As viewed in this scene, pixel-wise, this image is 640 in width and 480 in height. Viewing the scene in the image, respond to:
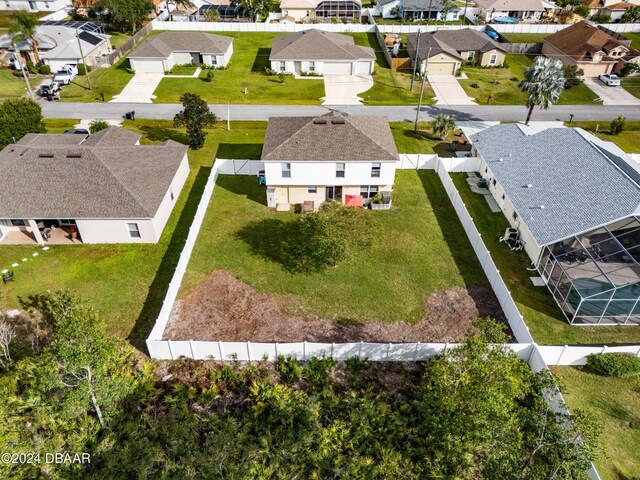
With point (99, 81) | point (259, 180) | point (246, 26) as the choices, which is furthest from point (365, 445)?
point (246, 26)

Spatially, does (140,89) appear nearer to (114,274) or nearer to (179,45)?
(179,45)

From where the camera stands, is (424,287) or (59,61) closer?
(424,287)

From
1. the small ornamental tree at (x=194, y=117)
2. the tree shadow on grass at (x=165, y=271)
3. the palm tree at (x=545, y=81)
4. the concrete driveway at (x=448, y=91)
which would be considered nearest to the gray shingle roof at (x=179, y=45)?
the small ornamental tree at (x=194, y=117)

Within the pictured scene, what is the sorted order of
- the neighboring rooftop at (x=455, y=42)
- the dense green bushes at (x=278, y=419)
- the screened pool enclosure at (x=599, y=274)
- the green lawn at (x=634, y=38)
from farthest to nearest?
1. the green lawn at (x=634, y=38)
2. the neighboring rooftop at (x=455, y=42)
3. the screened pool enclosure at (x=599, y=274)
4. the dense green bushes at (x=278, y=419)

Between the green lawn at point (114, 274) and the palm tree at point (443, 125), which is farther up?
the palm tree at point (443, 125)

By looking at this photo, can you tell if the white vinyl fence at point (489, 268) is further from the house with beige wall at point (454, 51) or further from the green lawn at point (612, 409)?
the house with beige wall at point (454, 51)

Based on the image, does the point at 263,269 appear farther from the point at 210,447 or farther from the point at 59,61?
the point at 59,61

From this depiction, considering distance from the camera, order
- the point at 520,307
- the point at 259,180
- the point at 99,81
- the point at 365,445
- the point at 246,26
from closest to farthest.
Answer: the point at 365,445 < the point at 520,307 < the point at 259,180 < the point at 99,81 < the point at 246,26

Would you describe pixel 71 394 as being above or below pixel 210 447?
above
